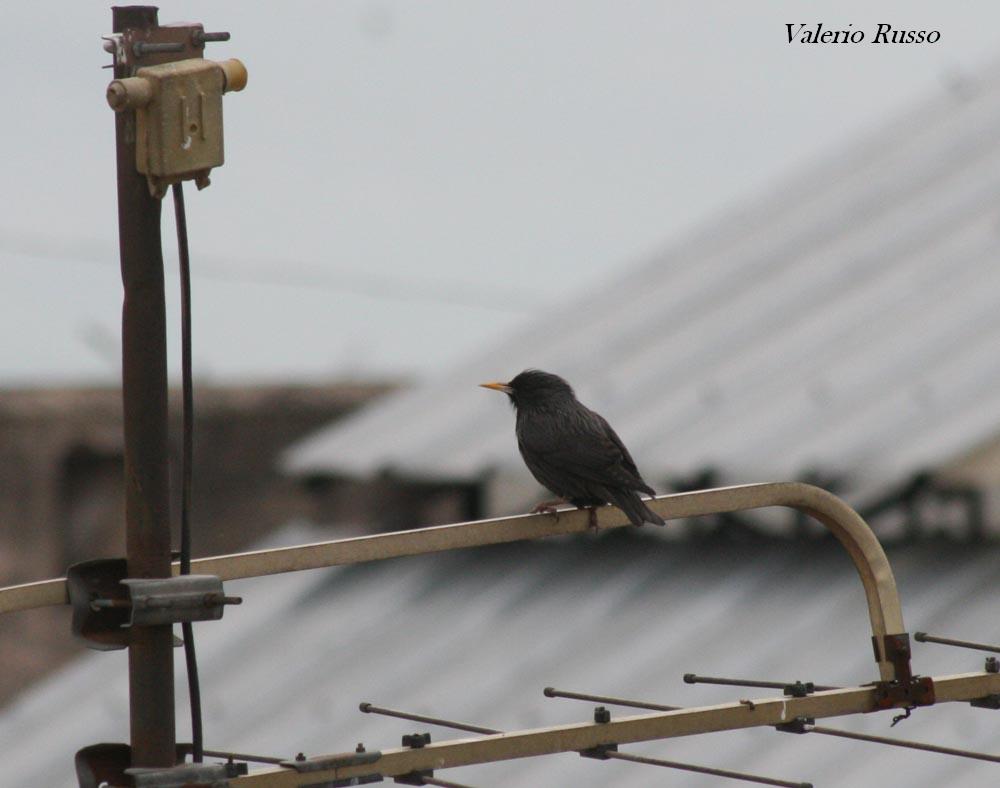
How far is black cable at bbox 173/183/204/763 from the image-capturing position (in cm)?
364

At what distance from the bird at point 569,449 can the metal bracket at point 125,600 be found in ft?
7.64

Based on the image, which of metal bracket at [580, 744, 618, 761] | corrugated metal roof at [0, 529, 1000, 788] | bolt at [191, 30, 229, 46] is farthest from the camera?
corrugated metal roof at [0, 529, 1000, 788]

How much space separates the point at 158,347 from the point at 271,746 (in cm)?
855

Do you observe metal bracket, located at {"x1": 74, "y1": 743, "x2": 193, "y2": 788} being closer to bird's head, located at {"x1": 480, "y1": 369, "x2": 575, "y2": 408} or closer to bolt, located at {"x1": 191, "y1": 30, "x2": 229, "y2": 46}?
bolt, located at {"x1": 191, "y1": 30, "x2": 229, "y2": 46}

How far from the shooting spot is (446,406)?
15.2 metres

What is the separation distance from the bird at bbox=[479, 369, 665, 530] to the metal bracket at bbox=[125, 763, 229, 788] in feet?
7.83

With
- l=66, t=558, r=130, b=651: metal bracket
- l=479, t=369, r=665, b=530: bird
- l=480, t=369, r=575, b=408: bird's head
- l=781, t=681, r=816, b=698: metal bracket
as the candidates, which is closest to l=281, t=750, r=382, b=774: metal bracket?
l=66, t=558, r=130, b=651: metal bracket

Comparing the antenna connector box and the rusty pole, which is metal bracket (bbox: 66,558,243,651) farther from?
the antenna connector box

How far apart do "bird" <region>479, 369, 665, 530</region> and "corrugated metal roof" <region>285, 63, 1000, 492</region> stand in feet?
15.4

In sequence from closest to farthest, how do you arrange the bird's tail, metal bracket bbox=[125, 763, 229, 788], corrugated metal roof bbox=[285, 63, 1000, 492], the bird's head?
1. metal bracket bbox=[125, 763, 229, 788]
2. the bird's tail
3. the bird's head
4. corrugated metal roof bbox=[285, 63, 1000, 492]

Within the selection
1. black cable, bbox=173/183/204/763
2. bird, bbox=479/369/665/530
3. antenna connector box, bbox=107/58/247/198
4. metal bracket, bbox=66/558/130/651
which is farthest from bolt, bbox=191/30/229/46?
bird, bbox=479/369/665/530

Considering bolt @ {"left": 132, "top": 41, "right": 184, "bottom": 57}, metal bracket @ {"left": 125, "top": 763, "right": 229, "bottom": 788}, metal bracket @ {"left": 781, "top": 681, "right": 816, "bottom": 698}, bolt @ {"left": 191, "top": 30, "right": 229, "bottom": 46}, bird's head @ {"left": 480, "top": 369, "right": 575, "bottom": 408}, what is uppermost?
bird's head @ {"left": 480, "top": 369, "right": 575, "bottom": 408}

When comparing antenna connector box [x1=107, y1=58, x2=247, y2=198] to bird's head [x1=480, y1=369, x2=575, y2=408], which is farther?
bird's head [x1=480, y1=369, x2=575, y2=408]

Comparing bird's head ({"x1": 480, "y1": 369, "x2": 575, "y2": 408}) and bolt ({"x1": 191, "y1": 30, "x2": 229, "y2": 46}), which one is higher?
bird's head ({"x1": 480, "y1": 369, "x2": 575, "y2": 408})
